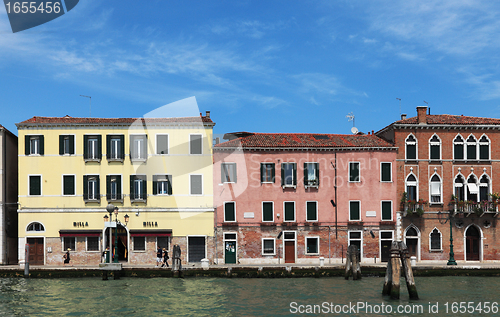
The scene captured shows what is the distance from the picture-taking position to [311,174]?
4019cm

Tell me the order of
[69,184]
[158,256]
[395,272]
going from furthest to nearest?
[69,184], [158,256], [395,272]

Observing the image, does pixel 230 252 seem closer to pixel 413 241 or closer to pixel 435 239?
pixel 413 241

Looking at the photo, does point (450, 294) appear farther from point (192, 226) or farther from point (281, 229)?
point (192, 226)

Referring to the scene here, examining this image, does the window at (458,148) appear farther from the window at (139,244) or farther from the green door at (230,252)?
the window at (139,244)

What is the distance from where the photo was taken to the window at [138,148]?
39.2 meters

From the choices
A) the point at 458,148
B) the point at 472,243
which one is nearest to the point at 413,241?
the point at 472,243

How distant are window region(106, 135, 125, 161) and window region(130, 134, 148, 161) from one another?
0.63 m

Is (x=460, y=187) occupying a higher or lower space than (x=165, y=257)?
higher

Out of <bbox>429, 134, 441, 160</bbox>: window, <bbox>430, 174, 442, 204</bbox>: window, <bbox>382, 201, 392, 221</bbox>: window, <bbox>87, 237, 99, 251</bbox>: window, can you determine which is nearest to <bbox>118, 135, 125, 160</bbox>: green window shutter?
<bbox>87, 237, 99, 251</bbox>: window

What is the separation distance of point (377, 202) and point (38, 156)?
24.1 meters

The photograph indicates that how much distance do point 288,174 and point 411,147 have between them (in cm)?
909

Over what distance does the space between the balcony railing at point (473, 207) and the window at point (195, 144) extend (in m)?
18.3

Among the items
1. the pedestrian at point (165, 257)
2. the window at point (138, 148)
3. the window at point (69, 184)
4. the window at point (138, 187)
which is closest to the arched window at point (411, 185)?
the pedestrian at point (165, 257)

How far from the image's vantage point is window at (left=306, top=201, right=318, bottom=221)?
39.9m
